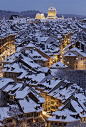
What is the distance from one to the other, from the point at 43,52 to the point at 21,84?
22678 millimetres

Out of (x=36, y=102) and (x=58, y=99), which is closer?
(x=36, y=102)

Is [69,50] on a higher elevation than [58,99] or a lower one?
higher

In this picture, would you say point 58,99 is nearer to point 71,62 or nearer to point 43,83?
point 43,83

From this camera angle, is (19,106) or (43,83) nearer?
(19,106)

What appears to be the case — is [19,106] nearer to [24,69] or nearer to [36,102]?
[36,102]

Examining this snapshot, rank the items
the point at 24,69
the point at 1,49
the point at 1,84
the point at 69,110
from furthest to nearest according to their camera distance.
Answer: the point at 1,49, the point at 24,69, the point at 1,84, the point at 69,110

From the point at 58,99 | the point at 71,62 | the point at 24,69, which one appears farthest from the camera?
the point at 71,62

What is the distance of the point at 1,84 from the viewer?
156 feet

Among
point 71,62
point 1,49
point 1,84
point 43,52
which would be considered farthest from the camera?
point 1,49

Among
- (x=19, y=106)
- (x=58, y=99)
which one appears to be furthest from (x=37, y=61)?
(x=19, y=106)

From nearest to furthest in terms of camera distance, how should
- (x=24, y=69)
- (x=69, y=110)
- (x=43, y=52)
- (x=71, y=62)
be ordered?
(x=69, y=110) < (x=24, y=69) < (x=71, y=62) < (x=43, y=52)

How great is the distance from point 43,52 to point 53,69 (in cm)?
956

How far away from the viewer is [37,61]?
202ft

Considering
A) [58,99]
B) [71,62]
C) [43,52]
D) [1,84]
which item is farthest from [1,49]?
[58,99]
